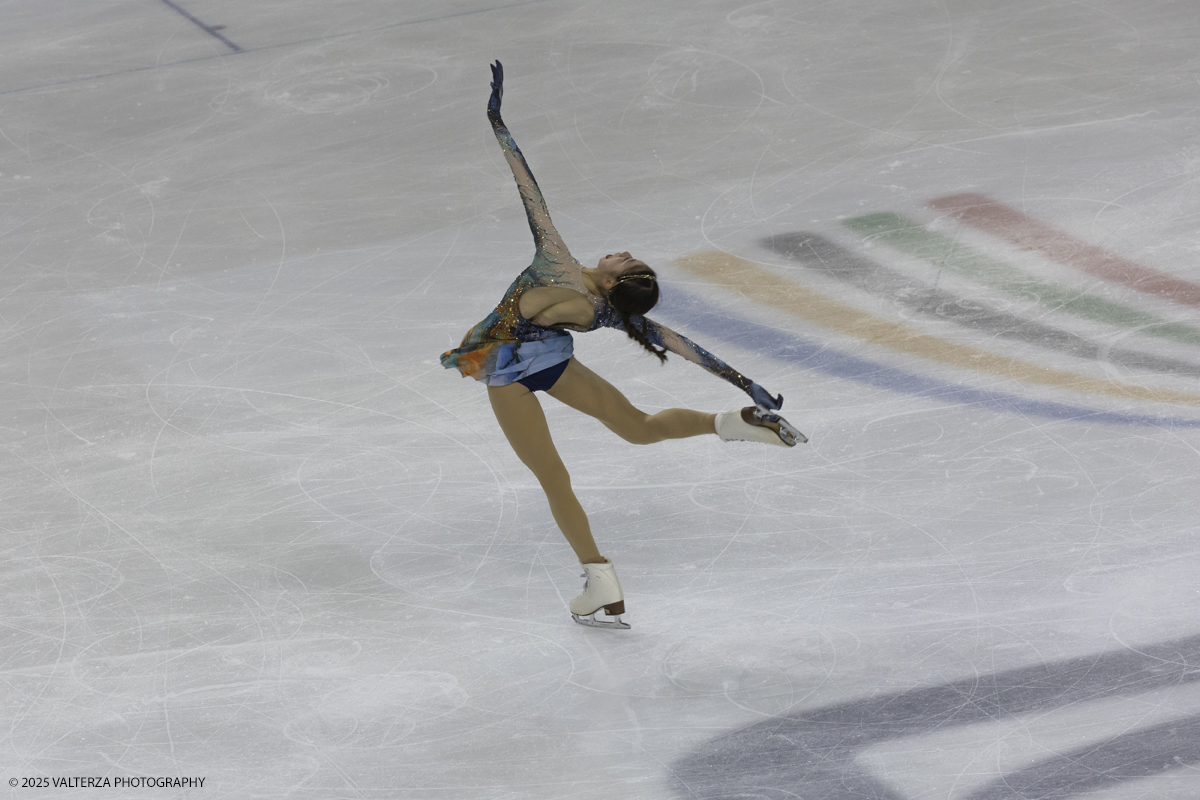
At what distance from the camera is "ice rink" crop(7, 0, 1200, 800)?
10.6 ft

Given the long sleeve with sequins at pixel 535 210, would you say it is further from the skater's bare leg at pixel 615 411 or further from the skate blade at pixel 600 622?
the skate blade at pixel 600 622

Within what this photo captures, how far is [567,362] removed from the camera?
12.0 ft

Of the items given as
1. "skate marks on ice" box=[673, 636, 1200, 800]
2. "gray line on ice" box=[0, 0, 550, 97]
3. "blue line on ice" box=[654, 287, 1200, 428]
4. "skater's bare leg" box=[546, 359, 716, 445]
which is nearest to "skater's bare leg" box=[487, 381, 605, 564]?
"skater's bare leg" box=[546, 359, 716, 445]

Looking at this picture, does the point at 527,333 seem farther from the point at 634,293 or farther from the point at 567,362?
the point at 634,293

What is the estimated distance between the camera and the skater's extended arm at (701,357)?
3.41 metres

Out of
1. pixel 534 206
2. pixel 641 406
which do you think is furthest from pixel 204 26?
pixel 534 206

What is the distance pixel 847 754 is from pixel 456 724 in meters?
1.02

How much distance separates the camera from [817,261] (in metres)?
5.70

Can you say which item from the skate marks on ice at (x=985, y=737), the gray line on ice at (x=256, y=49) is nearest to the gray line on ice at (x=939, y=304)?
the skate marks on ice at (x=985, y=737)

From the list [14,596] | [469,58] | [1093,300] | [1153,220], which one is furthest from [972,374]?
[469,58]

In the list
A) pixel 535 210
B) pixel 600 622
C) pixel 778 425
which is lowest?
pixel 600 622

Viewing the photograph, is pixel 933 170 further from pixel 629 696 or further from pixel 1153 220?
pixel 629 696

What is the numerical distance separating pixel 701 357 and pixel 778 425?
0.28 metres

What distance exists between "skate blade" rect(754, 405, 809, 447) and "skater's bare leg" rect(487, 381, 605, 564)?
581mm
